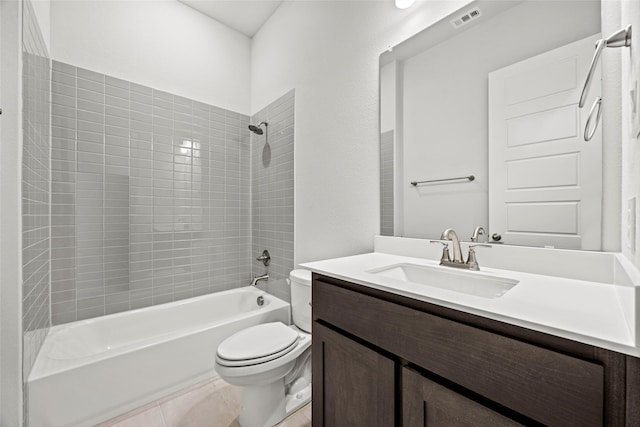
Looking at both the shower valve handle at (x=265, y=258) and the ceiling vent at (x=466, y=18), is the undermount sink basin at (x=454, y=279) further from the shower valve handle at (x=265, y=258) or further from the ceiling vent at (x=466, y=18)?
the shower valve handle at (x=265, y=258)

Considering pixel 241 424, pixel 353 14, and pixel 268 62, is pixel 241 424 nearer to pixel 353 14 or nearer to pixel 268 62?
pixel 353 14

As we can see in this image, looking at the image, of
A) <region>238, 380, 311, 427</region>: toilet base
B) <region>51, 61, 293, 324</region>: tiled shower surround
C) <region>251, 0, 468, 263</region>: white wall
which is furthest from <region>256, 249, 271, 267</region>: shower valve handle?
<region>238, 380, 311, 427</region>: toilet base

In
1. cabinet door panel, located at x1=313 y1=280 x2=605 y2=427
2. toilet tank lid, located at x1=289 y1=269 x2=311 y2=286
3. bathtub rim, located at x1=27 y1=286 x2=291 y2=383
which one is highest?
cabinet door panel, located at x1=313 y1=280 x2=605 y2=427

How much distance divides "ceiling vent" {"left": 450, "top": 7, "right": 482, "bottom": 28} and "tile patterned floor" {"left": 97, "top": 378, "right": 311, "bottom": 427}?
6.62 ft

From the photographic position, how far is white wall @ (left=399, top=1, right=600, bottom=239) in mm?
940

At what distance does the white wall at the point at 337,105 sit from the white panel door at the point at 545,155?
1.55 feet

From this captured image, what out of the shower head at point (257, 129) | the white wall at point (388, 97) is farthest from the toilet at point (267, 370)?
the shower head at point (257, 129)

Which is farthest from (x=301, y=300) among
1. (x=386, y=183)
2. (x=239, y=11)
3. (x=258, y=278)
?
(x=239, y=11)

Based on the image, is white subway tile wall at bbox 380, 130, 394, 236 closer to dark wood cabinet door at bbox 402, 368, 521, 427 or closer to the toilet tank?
the toilet tank

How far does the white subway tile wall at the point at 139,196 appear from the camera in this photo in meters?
1.75

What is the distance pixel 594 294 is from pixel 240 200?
7.93ft

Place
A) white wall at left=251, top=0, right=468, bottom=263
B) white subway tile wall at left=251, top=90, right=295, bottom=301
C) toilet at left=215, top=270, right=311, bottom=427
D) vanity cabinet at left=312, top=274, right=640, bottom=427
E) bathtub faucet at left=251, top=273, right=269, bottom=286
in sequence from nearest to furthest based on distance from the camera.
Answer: vanity cabinet at left=312, top=274, right=640, bottom=427 < toilet at left=215, top=270, right=311, bottom=427 < white wall at left=251, top=0, right=468, bottom=263 < white subway tile wall at left=251, top=90, right=295, bottom=301 < bathtub faucet at left=251, top=273, right=269, bottom=286

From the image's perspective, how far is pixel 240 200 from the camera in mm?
2576

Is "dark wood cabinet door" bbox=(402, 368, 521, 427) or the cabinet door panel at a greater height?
the cabinet door panel
